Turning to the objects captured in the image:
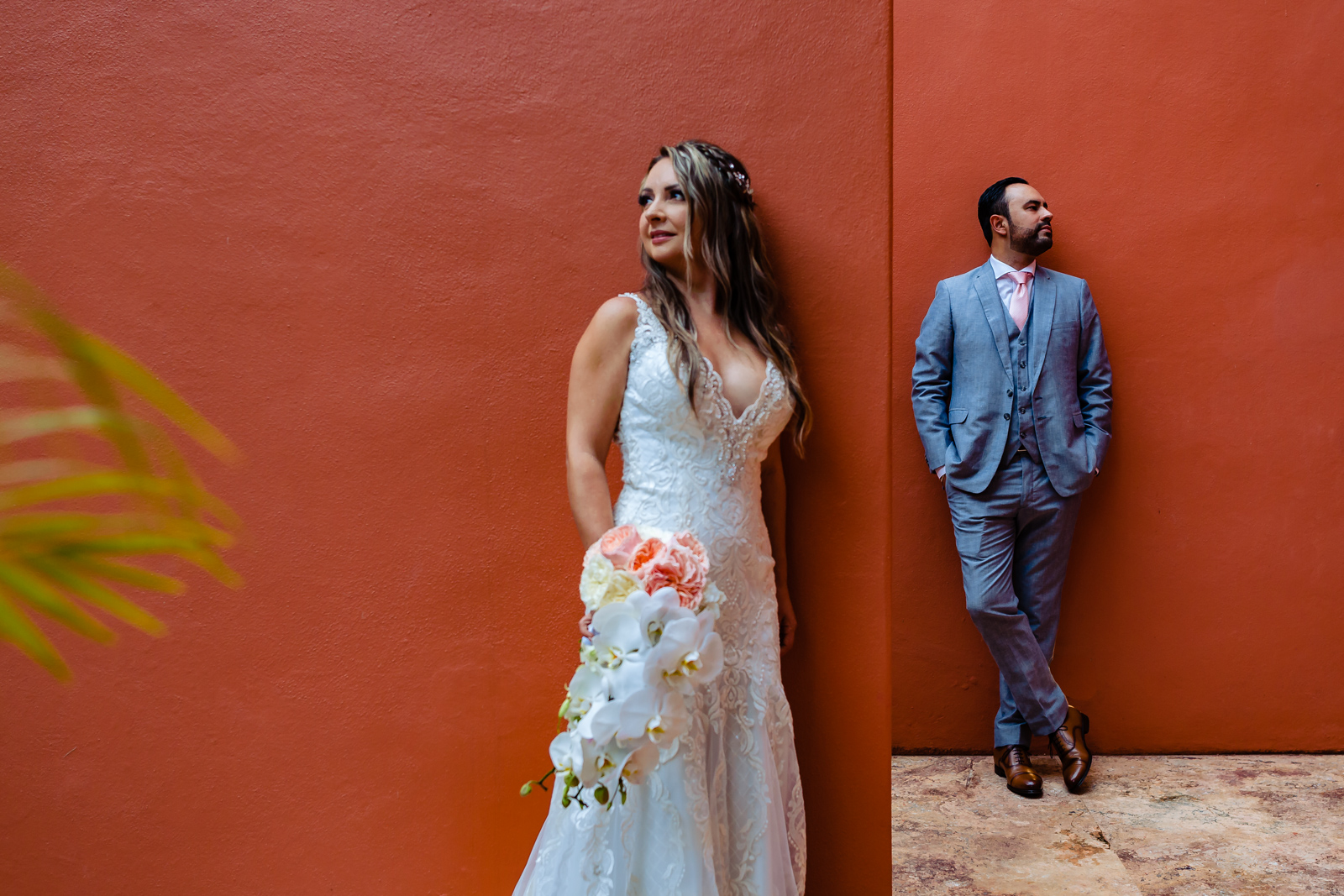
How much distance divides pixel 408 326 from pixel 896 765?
2.59m

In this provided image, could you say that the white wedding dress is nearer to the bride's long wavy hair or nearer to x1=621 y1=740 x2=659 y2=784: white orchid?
the bride's long wavy hair

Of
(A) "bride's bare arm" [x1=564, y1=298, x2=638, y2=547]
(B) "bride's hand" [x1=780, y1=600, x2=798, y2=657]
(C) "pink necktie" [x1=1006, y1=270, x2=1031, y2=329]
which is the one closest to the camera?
(A) "bride's bare arm" [x1=564, y1=298, x2=638, y2=547]

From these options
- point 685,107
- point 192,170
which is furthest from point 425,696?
point 685,107

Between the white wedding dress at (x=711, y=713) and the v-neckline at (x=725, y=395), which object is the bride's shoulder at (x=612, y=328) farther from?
the v-neckline at (x=725, y=395)

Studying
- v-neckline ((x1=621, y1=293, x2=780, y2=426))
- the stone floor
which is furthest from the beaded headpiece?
the stone floor

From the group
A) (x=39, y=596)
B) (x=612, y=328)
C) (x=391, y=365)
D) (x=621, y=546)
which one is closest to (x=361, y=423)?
(x=391, y=365)

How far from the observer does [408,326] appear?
2.30 metres

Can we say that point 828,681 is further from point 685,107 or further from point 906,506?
point 906,506

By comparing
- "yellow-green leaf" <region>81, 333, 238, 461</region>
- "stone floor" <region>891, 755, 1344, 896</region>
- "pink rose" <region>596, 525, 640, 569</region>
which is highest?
"yellow-green leaf" <region>81, 333, 238, 461</region>

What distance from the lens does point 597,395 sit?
2002mm

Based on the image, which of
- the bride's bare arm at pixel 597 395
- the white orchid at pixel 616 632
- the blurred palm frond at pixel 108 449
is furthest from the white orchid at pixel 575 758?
the blurred palm frond at pixel 108 449

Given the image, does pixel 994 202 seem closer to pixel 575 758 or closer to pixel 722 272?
pixel 722 272

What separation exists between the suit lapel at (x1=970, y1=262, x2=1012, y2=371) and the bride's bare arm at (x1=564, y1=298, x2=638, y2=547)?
194 cm

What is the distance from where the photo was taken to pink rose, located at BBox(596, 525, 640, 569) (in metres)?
1.61
